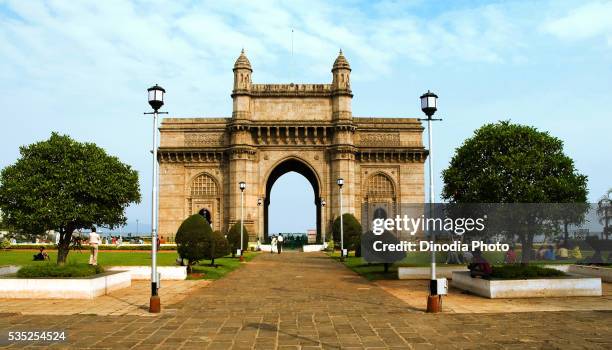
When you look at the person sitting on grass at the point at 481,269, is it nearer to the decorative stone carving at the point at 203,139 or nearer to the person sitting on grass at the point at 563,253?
A: the person sitting on grass at the point at 563,253

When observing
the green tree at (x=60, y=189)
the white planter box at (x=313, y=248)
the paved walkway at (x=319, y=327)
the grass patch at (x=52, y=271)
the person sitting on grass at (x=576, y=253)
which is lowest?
the white planter box at (x=313, y=248)

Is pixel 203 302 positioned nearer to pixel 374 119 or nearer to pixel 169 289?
pixel 169 289

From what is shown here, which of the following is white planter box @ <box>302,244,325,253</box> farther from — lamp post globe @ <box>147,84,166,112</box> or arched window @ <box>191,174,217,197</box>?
lamp post globe @ <box>147,84,166,112</box>

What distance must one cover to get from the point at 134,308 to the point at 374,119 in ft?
144

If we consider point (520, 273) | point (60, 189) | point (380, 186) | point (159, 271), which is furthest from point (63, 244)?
point (380, 186)

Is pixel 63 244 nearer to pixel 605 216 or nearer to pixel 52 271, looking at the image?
pixel 52 271

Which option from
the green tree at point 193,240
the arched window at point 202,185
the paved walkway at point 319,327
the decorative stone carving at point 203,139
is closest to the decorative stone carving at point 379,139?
the decorative stone carving at point 203,139

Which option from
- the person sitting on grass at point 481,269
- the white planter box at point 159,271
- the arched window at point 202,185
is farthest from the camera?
the arched window at point 202,185

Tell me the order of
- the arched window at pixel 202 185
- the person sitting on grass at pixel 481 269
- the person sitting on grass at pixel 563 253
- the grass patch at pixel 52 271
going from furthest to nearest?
the arched window at pixel 202 185 → the person sitting on grass at pixel 563 253 → the person sitting on grass at pixel 481 269 → the grass patch at pixel 52 271

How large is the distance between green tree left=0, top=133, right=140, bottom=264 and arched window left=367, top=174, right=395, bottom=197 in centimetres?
3495

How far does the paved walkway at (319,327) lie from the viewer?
9359 millimetres

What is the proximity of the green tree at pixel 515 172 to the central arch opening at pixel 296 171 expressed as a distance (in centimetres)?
3293

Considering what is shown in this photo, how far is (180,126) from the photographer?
179 ft

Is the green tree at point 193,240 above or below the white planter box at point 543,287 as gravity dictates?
above
